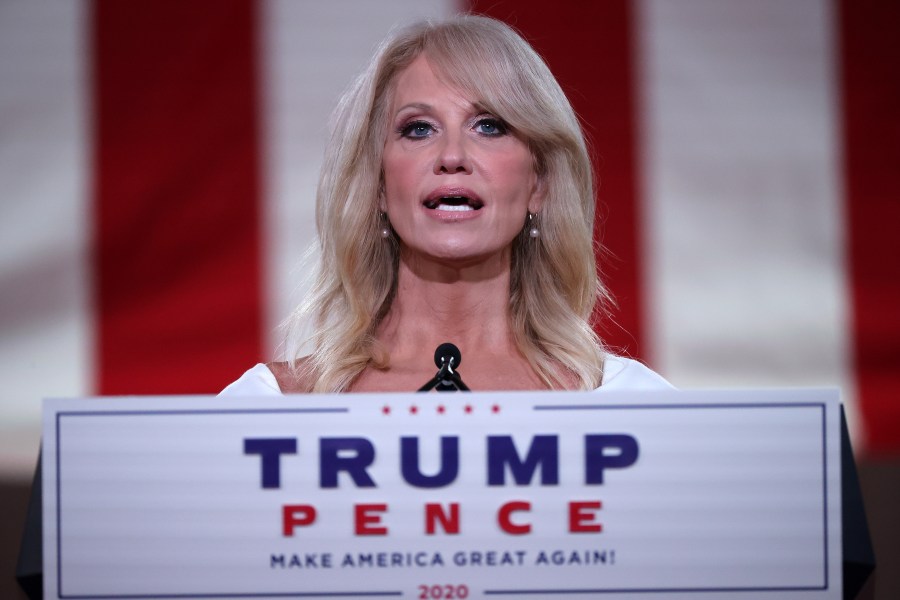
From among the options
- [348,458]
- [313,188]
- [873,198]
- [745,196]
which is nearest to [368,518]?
[348,458]

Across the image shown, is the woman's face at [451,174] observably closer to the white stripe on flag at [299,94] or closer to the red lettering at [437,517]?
the red lettering at [437,517]

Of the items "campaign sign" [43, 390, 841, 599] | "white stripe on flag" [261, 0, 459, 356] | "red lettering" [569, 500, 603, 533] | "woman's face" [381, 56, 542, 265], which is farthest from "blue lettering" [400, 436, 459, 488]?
"white stripe on flag" [261, 0, 459, 356]

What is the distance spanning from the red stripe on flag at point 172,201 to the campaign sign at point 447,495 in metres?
1.21

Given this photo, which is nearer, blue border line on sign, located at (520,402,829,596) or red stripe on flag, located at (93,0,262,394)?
blue border line on sign, located at (520,402,829,596)

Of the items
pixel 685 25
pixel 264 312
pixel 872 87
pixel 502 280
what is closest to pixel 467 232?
pixel 502 280

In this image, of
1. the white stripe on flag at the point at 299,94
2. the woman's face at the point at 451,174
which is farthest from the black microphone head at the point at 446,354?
the white stripe on flag at the point at 299,94

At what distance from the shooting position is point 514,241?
164 centimetres

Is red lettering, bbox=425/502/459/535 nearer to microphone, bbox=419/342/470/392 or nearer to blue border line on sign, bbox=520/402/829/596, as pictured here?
blue border line on sign, bbox=520/402/829/596

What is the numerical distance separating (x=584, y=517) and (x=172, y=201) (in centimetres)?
143

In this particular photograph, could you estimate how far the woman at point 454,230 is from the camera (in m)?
1.47

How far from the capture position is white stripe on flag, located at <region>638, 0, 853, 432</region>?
2150 mm

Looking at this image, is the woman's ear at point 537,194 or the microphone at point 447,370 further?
the woman's ear at point 537,194

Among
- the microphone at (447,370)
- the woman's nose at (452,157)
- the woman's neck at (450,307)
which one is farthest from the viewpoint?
the woman's neck at (450,307)

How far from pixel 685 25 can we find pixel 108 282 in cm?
121
